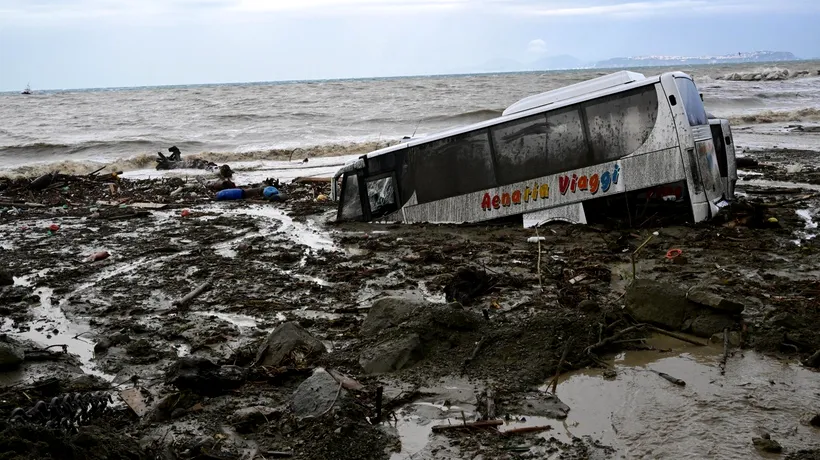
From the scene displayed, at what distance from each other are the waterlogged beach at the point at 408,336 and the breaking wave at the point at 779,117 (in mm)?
19536

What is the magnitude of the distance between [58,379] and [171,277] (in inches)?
148

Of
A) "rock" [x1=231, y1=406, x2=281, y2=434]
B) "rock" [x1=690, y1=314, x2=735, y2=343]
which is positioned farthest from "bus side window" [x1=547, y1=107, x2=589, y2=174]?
"rock" [x1=231, y1=406, x2=281, y2=434]

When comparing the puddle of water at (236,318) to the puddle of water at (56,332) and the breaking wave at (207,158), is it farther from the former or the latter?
the breaking wave at (207,158)

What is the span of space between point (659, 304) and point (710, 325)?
0.44 meters

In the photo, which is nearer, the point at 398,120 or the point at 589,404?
the point at 589,404

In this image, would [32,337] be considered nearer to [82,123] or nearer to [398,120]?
[398,120]

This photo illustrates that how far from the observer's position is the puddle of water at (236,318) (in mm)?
7445

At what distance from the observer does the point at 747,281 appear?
7.68 meters

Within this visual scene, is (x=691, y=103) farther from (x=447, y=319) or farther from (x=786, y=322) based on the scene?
(x=447, y=319)

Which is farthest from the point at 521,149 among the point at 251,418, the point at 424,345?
the point at 251,418

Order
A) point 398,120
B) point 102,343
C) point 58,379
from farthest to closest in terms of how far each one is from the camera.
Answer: point 398,120 < point 102,343 < point 58,379

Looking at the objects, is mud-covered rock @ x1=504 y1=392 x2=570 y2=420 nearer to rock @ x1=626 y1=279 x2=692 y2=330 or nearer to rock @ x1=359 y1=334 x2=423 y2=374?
rock @ x1=359 y1=334 x2=423 y2=374

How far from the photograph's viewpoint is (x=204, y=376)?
219 inches

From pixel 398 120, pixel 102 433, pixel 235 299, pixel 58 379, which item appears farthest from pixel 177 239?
pixel 398 120
